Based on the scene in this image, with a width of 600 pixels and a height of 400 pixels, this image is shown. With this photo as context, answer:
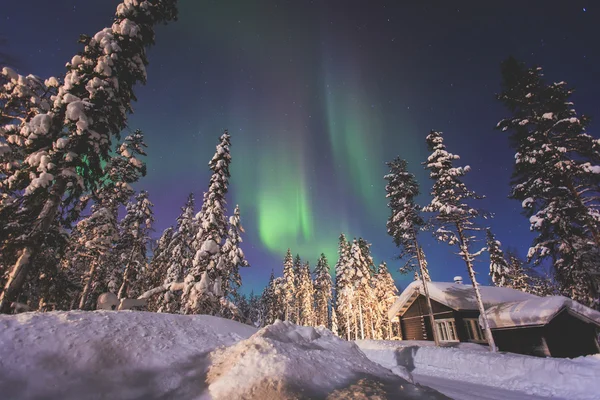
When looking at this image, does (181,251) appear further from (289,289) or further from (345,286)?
(289,289)

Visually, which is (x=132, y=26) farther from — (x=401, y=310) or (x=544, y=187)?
(x=401, y=310)

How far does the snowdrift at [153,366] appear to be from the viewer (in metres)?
3.27

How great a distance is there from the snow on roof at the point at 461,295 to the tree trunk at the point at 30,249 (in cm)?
2666

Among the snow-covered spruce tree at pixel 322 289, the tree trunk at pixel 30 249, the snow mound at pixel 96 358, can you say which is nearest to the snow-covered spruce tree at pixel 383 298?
the snow-covered spruce tree at pixel 322 289

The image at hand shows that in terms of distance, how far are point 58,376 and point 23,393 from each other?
1.16 feet

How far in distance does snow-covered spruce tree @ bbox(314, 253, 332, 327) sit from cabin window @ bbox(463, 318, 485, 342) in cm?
3625

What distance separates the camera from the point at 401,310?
29203 mm

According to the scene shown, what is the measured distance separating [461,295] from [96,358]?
27955 millimetres

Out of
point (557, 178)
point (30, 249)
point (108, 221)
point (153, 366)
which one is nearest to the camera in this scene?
point (153, 366)

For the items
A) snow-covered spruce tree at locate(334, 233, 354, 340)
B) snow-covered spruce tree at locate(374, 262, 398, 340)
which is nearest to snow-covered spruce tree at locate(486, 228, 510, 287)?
snow-covered spruce tree at locate(374, 262, 398, 340)

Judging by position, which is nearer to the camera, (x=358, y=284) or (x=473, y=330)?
(x=473, y=330)

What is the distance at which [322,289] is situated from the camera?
2306 inches

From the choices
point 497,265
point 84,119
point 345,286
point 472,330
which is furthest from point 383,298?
point 84,119

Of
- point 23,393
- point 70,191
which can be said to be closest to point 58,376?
point 23,393
